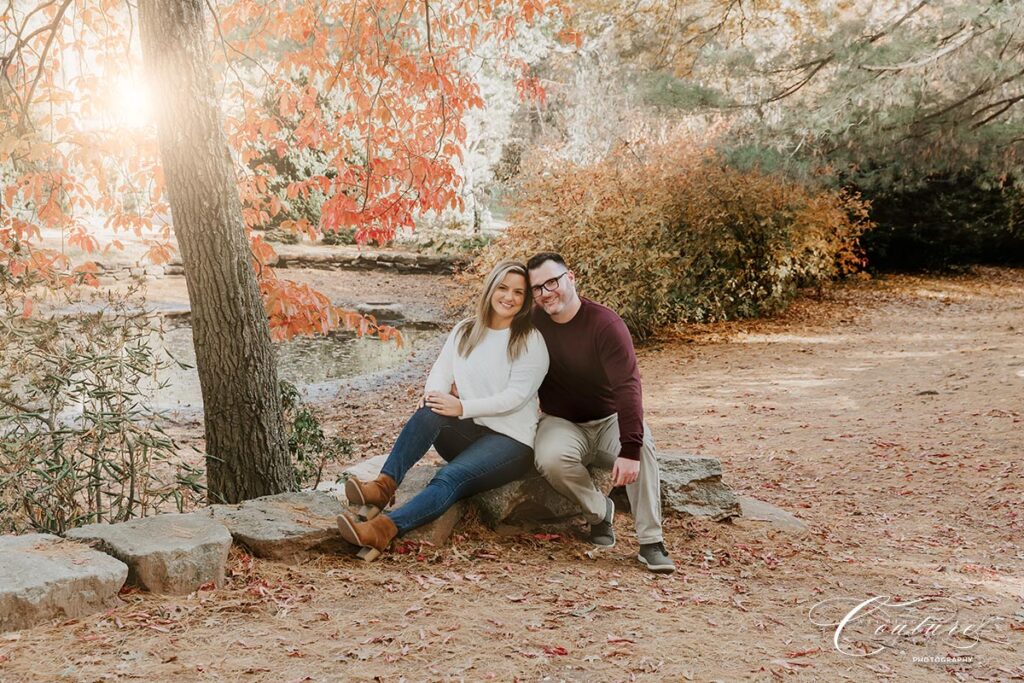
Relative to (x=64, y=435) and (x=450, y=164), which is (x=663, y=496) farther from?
(x=450, y=164)

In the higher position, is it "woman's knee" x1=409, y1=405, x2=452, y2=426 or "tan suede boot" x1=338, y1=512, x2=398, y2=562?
"woman's knee" x1=409, y1=405, x2=452, y2=426

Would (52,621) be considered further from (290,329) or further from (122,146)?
(122,146)

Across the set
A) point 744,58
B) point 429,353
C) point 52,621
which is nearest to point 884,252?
point 744,58

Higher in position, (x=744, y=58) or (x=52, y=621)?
(x=744, y=58)

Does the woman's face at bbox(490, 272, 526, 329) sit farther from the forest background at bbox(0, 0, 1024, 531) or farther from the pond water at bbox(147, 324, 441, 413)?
the pond water at bbox(147, 324, 441, 413)

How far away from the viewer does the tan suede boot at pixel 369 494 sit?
3.51 metres

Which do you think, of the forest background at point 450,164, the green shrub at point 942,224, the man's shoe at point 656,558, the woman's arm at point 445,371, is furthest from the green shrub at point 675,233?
the man's shoe at point 656,558

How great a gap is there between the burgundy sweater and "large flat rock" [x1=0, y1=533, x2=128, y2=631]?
1.88 meters

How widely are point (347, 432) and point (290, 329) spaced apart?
2.96 metres

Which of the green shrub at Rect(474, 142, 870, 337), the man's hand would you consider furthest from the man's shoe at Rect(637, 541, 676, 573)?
the green shrub at Rect(474, 142, 870, 337)

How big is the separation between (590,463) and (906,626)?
4.69 feet

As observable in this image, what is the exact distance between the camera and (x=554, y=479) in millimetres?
3729

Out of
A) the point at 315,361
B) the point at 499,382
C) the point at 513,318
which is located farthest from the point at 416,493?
the point at 315,361

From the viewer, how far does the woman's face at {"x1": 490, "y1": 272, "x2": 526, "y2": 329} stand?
12.3ft
